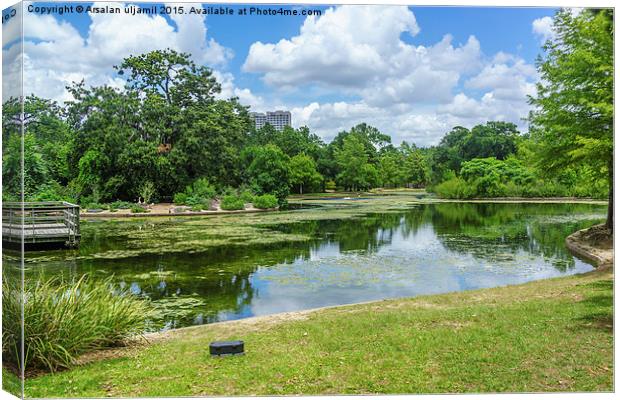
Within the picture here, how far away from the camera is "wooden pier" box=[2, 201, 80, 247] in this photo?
391 cm

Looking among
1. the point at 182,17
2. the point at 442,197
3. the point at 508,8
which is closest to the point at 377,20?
the point at 508,8

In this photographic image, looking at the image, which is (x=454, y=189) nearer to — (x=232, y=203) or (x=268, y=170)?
(x=232, y=203)

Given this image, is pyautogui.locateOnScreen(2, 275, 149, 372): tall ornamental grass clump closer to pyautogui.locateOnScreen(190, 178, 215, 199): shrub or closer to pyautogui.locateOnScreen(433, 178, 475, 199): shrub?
pyautogui.locateOnScreen(190, 178, 215, 199): shrub

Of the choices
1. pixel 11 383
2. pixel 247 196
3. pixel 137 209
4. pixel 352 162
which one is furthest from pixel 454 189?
pixel 11 383

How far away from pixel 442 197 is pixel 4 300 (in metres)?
12.0

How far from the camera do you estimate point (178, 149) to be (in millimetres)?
9180

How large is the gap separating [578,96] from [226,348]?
6659 millimetres

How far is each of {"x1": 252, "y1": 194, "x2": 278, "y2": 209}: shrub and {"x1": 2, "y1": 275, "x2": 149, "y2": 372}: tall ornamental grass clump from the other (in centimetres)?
1749

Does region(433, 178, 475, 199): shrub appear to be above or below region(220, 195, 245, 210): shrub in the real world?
above

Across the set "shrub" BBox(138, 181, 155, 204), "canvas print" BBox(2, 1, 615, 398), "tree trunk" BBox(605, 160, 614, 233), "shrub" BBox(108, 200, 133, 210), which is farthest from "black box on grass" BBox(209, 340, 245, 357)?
"tree trunk" BBox(605, 160, 614, 233)

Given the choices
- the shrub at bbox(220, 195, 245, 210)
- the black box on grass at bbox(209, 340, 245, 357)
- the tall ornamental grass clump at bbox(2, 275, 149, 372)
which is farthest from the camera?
the shrub at bbox(220, 195, 245, 210)

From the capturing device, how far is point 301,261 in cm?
962

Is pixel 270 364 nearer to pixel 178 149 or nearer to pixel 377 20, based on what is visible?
pixel 377 20

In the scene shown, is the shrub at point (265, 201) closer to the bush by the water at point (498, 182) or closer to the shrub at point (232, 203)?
the shrub at point (232, 203)
